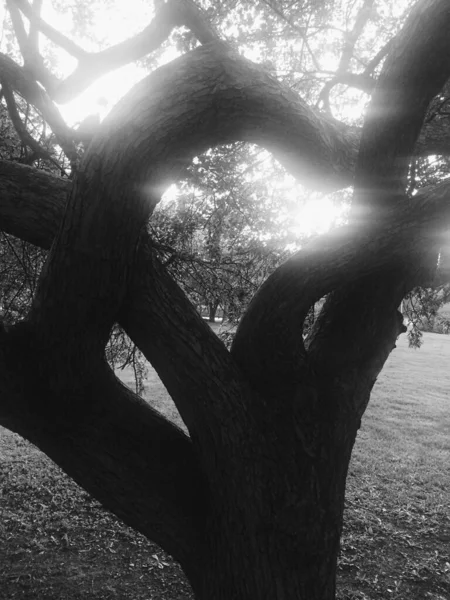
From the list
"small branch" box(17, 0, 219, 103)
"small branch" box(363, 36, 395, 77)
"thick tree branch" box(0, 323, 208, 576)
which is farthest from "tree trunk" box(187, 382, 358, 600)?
"small branch" box(363, 36, 395, 77)

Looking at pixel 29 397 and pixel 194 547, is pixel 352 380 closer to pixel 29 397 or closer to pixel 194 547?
pixel 194 547

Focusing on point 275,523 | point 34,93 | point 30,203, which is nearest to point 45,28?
point 34,93

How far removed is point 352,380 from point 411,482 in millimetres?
5865

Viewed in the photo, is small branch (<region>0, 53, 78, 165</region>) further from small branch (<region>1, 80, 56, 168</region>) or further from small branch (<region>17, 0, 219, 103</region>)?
small branch (<region>17, 0, 219, 103</region>)

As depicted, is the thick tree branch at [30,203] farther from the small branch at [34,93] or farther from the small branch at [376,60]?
the small branch at [376,60]

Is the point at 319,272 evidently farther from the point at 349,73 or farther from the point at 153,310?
the point at 349,73

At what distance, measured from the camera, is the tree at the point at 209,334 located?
7.07 feet

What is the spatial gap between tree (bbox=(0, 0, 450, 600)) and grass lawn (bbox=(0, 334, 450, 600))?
2623mm

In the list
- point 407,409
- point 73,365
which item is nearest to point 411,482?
point 407,409

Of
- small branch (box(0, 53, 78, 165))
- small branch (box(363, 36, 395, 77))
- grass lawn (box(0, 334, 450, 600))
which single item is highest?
small branch (box(363, 36, 395, 77))

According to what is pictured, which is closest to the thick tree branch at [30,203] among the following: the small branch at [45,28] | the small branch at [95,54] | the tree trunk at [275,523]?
the tree trunk at [275,523]

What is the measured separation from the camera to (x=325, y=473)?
2553 millimetres

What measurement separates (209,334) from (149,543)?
3990 mm

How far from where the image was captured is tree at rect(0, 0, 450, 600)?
7.07 feet
